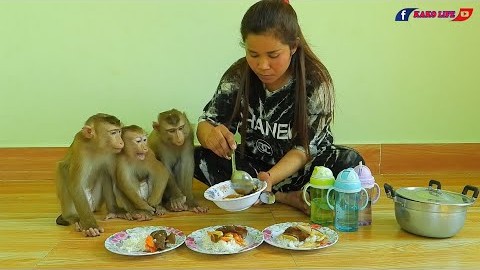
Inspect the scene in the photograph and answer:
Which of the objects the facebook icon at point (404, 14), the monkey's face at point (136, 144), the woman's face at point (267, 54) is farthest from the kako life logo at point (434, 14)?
the monkey's face at point (136, 144)

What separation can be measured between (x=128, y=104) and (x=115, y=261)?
3.15 feet

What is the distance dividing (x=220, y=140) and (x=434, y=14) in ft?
3.85

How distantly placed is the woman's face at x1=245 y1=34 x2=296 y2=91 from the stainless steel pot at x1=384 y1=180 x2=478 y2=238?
52cm

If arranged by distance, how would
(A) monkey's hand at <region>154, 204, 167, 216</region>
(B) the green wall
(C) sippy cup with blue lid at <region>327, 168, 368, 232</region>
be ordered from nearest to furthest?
(C) sippy cup with blue lid at <region>327, 168, 368, 232</region>
(A) monkey's hand at <region>154, 204, 167, 216</region>
(B) the green wall

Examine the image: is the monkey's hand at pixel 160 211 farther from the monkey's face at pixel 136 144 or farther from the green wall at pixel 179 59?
the green wall at pixel 179 59

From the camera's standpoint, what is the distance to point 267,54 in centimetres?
159

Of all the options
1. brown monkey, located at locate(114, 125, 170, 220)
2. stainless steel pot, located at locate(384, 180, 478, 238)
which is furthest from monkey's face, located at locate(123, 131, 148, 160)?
stainless steel pot, located at locate(384, 180, 478, 238)

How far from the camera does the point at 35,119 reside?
2.21 m

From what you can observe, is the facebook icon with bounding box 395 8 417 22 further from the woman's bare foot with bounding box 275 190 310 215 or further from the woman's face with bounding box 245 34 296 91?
the woman's bare foot with bounding box 275 190 310 215

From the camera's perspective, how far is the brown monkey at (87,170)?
1616mm

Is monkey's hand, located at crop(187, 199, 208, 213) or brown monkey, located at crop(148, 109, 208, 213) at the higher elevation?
brown monkey, located at crop(148, 109, 208, 213)

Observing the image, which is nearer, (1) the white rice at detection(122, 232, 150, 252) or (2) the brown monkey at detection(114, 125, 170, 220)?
(1) the white rice at detection(122, 232, 150, 252)

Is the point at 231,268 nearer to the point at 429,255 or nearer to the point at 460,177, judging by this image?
the point at 429,255

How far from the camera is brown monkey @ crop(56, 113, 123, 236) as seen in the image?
162 centimetres
